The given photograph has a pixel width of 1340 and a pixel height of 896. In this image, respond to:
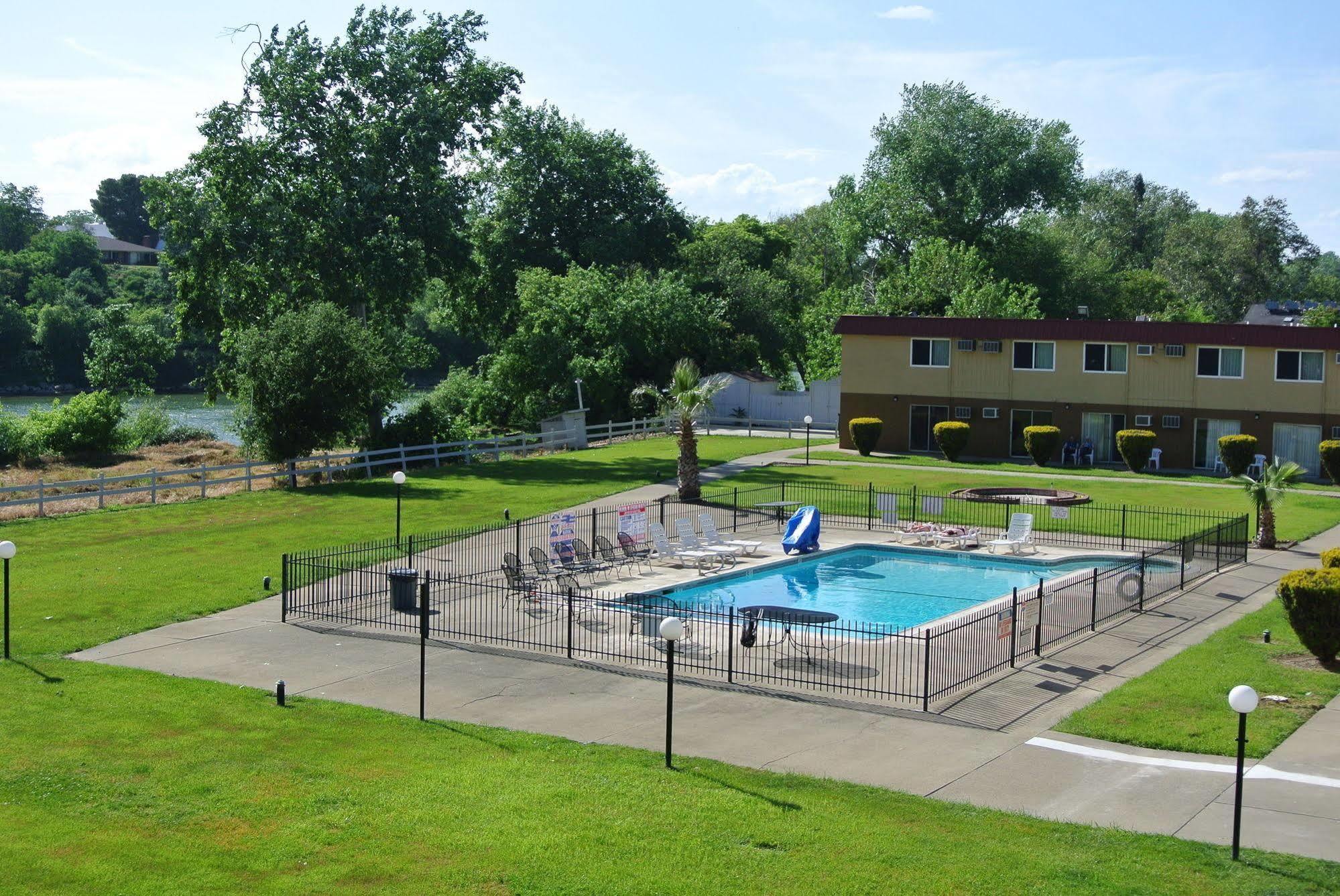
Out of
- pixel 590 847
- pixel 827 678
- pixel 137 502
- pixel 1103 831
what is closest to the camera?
pixel 590 847

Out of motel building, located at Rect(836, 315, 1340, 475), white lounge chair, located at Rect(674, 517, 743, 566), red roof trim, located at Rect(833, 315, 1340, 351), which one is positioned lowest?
white lounge chair, located at Rect(674, 517, 743, 566)

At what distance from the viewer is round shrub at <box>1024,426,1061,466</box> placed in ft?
160

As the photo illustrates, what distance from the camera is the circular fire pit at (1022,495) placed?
37.9m

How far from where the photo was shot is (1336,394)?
4584 cm

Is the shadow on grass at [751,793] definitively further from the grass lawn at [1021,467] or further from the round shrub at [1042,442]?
the round shrub at [1042,442]

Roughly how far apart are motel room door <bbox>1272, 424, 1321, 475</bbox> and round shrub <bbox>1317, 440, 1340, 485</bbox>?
2.10m

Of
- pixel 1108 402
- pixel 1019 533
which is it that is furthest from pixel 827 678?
pixel 1108 402

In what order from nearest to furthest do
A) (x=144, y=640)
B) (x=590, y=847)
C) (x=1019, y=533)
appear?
(x=590, y=847) < (x=144, y=640) < (x=1019, y=533)

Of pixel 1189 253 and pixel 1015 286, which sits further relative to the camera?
pixel 1189 253

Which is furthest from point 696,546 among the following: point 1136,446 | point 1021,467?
point 1136,446

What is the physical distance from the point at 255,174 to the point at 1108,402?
35810 millimetres

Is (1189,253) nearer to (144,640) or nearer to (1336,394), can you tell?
(1336,394)

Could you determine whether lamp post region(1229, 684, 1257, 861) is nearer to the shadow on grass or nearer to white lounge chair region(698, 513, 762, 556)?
the shadow on grass

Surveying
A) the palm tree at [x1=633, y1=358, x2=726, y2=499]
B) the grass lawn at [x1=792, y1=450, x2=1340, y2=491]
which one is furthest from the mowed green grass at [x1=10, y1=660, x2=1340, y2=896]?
the grass lawn at [x1=792, y1=450, x2=1340, y2=491]
